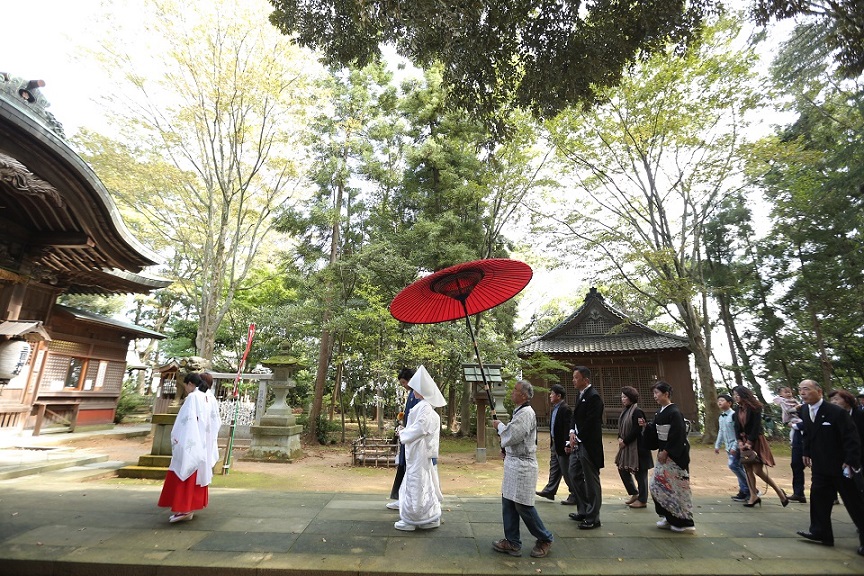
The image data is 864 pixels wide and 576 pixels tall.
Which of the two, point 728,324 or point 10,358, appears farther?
point 728,324

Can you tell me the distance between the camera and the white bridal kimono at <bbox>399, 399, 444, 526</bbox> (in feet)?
13.3

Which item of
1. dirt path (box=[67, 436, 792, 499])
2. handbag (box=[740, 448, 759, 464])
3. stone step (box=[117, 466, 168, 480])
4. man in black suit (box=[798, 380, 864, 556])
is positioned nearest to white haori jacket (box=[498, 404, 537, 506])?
man in black suit (box=[798, 380, 864, 556])

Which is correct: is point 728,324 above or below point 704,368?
above

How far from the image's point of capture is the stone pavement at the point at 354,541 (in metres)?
3.15

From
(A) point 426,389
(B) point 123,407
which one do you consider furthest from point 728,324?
(B) point 123,407

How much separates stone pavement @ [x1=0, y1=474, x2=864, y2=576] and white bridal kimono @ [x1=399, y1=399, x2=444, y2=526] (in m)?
0.18

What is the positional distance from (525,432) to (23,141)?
20.7ft

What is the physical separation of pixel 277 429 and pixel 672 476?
8.19 m

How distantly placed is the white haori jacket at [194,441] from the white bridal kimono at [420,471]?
2.19m

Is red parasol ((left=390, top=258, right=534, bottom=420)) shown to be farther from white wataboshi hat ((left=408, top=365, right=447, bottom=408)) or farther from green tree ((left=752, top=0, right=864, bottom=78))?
green tree ((left=752, top=0, right=864, bottom=78))

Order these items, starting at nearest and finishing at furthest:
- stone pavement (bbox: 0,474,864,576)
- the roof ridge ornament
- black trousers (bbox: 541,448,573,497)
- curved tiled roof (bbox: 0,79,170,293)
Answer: stone pavement (bbox: 0,474,864,576), curved tiled roof (bbox: 0,79,170,293), the roof ridge ornament, black trousers (bbox: 541,448,573,497)

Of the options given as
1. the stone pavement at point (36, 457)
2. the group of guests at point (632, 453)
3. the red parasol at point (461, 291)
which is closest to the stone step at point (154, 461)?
the stone pavement at point (36, 457)

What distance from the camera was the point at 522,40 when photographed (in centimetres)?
580

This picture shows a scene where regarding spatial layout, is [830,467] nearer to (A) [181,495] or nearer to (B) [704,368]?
(A) [181,495]
